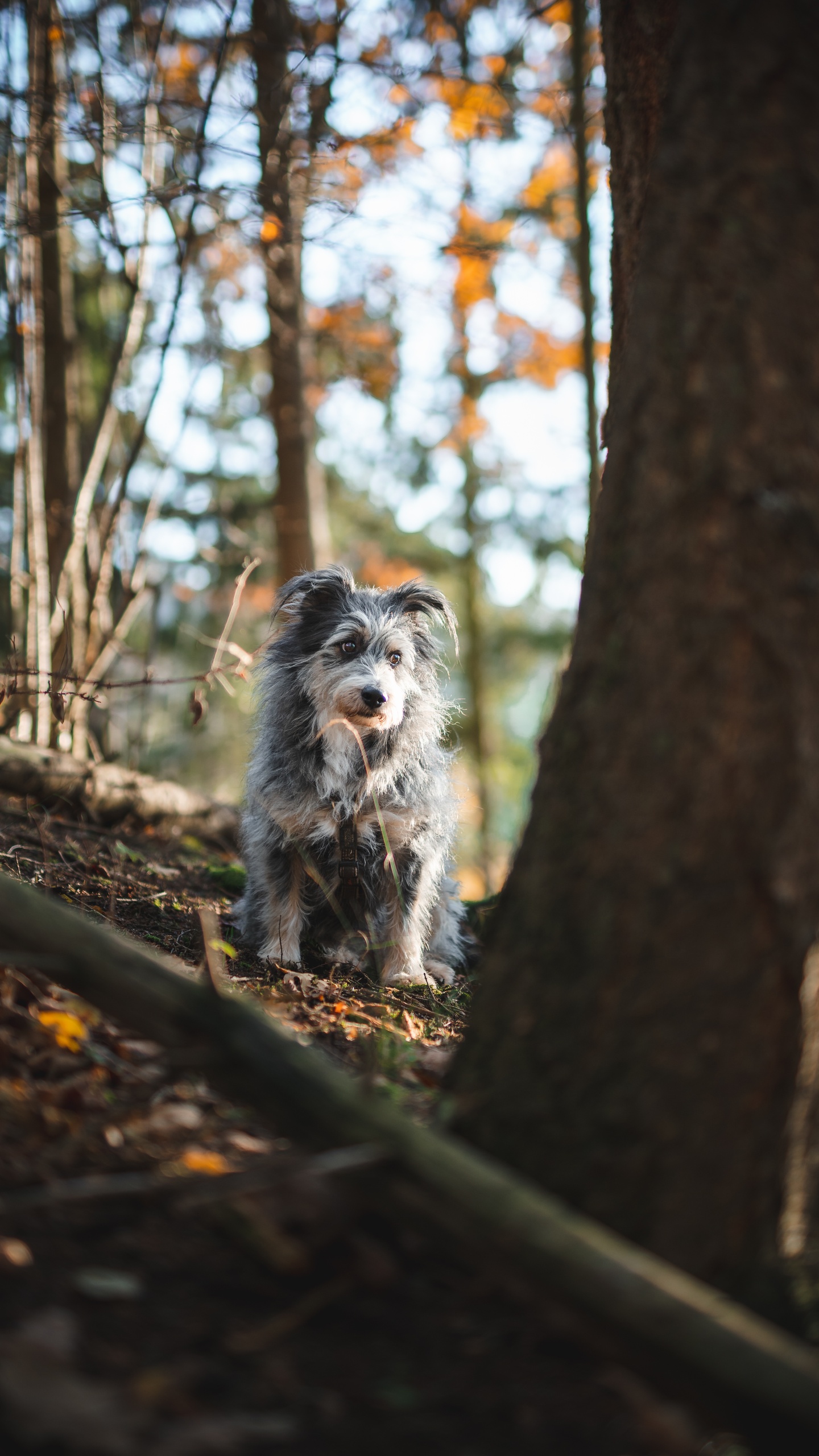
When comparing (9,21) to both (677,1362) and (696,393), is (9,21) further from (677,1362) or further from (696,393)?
(677,1362)

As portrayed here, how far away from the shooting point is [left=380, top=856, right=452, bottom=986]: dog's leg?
193 inches

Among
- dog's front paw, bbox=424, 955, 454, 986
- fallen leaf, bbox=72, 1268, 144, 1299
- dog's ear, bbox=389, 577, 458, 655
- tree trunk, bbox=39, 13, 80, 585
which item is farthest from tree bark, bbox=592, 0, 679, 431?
tree trunk, bbox=39, 13, 80, 585

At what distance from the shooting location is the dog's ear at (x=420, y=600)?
5539mm

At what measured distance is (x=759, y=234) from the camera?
7.14ft

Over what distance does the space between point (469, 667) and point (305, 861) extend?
1149cm

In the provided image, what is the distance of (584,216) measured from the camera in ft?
23.4

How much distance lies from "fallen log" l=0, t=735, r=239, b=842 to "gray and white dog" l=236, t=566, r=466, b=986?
5.50 feet

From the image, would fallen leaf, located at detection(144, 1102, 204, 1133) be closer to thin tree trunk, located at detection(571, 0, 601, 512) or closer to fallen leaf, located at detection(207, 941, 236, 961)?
fallen leaf, located at detection(207, 941, 236, 961)

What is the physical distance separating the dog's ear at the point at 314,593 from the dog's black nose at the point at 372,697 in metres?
0.83

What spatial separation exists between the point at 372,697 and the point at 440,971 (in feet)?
5.73

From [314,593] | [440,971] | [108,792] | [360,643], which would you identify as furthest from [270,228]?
[440,971]

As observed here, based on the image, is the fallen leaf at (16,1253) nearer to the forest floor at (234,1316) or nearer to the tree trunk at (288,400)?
the forest floor at (234,1316)

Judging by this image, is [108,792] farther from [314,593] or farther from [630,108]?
[630,108]

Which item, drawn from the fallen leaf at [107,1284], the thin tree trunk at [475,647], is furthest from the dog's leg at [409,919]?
the thin tree trunk at [475,647]
